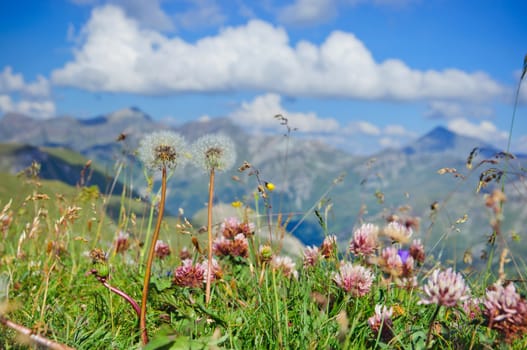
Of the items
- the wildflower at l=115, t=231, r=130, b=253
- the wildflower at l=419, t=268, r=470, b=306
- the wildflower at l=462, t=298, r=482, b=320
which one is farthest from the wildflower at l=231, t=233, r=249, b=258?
the wildflower at l=419, t=268, r=470, b=306

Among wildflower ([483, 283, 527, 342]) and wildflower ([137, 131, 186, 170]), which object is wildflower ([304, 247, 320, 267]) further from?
wildflower ([483, 283, 527, 342])

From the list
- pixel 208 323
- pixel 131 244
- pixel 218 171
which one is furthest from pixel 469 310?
pixel 131 244

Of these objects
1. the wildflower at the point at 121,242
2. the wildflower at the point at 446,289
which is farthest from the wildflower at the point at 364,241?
the wildflower at the point at 121,242

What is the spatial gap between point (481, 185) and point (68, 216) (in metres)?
3.22

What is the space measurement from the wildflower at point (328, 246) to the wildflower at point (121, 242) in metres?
3.08

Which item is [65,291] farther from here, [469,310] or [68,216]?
[469,310]

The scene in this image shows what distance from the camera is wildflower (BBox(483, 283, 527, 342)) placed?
2430 millimetres

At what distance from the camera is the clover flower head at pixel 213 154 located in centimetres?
369

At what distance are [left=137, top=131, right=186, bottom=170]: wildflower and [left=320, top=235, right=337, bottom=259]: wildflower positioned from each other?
1.51 m

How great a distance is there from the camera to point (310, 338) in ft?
10.1

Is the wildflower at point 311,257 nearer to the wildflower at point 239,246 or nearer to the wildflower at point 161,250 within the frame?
the wildflower at point 239,246

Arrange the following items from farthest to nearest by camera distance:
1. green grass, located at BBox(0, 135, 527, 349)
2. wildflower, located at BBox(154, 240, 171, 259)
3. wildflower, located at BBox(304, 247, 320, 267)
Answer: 1. wildflower, located at BBox(154, 240, 171, 259)
2. wildflower, located at BBox(304, 247, 320, 267)
3. green grass, located at BBox(0, 135, 527, 349)

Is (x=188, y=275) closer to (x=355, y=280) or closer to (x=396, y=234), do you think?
(x=355, y=280)

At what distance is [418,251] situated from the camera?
514 centimetres
